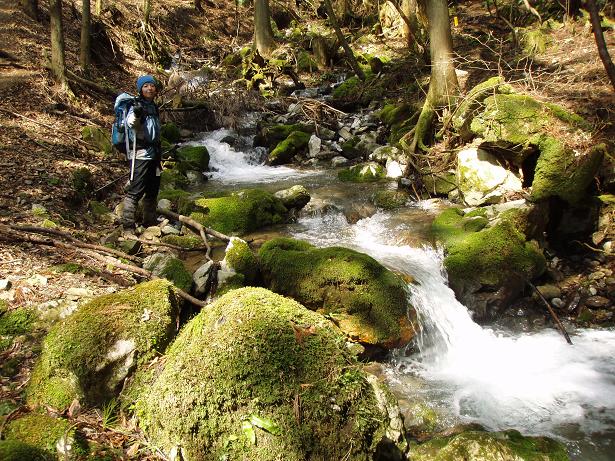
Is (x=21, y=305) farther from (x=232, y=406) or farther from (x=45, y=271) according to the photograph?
(x=232, y=406)

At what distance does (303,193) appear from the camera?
8.34 m

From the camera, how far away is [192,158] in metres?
10.8

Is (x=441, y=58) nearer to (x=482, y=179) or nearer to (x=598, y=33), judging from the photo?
(x=482, y=179)

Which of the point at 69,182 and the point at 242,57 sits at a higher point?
the point at 242,57

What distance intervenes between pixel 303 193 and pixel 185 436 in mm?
6146

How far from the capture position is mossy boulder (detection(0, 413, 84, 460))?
2379 mm

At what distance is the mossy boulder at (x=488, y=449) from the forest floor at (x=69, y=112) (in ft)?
9.93

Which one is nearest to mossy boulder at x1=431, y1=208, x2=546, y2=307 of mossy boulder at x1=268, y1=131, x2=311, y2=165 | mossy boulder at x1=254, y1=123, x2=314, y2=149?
mossy boulder at x1=268, y1=131, x2=311, y2=165

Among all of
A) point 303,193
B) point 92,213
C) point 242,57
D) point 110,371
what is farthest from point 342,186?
point 242,57

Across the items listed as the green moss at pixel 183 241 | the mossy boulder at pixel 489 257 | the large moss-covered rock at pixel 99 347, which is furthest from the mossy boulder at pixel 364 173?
the large moss-covered rock at pixel 99 347

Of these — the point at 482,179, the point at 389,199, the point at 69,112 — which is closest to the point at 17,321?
the point at 389,199

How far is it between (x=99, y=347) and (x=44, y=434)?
677 millimetres

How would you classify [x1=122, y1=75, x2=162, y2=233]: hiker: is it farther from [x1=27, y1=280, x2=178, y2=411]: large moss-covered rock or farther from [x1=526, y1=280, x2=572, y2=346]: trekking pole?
[x1=526, y1=280, x2=572, y2=346]: trekking pole

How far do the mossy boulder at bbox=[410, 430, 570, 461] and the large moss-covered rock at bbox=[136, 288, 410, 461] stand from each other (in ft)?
2.73
